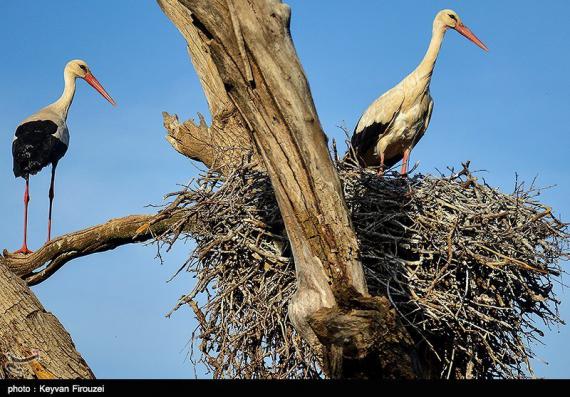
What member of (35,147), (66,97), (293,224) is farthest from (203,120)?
(293,224)

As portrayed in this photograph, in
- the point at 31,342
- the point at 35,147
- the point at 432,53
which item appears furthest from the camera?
the point at 35,147

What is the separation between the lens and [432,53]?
9844 millimetres

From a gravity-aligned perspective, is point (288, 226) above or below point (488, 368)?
above

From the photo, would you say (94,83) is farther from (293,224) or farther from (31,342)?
(293,224)

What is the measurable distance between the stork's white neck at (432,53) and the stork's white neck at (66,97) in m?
5.11

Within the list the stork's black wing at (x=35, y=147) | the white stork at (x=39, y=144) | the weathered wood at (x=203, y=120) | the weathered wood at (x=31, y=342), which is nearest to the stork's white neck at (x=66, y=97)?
the white stork at (x=39, y=144)

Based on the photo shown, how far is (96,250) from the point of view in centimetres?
866

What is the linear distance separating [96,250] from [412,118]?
3344 mm

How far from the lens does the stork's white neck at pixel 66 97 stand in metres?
12.5

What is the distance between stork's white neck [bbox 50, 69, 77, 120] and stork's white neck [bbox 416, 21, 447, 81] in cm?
511

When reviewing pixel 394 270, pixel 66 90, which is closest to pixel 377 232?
pixel 394 270

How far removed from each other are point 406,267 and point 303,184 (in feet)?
6.41

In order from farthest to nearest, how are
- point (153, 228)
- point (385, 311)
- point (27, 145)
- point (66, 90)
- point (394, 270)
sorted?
1. point (66, 90)
2. point (27, 145)
3. point (153, 228)
4. point (394, 270)
5. point (385, 311)

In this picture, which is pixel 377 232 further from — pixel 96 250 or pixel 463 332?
pixel 96 250
